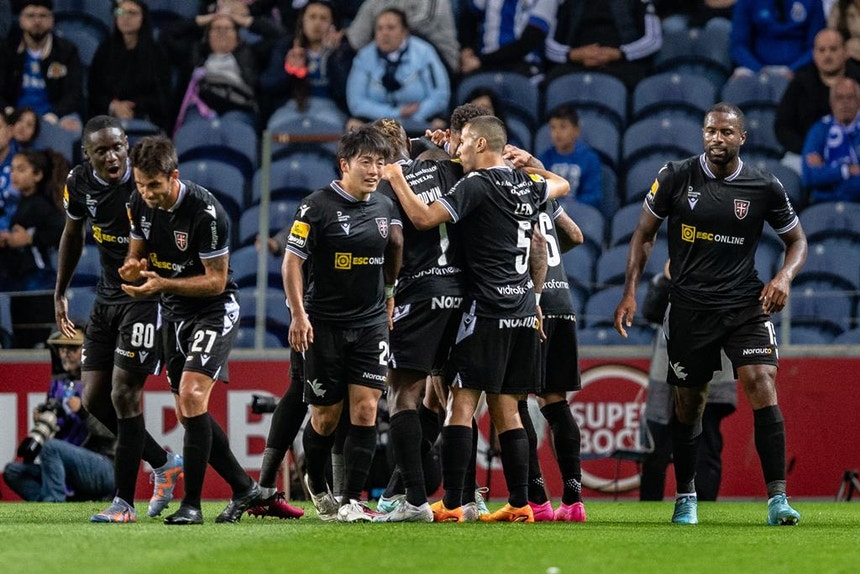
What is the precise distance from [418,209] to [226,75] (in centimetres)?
829

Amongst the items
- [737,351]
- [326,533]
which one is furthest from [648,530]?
[326,533]

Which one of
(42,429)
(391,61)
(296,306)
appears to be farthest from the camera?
(391,61)

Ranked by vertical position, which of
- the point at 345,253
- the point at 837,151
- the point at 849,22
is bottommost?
the point at 345,253

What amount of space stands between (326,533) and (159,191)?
2.05m

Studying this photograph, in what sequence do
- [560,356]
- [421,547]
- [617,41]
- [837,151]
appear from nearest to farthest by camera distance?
1. [421,547]
2. [560,356]
3. [837,151]
4. [617,41]

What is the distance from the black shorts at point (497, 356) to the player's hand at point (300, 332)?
99 centimetres

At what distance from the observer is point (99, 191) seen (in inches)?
356

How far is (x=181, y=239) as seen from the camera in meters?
8.23

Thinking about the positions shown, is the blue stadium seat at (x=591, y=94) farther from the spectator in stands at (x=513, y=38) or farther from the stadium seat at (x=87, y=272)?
the stadium seat at (x=87, y=272)

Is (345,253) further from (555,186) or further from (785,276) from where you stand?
(785,276)

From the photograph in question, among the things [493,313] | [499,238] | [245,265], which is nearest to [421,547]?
[493,313]

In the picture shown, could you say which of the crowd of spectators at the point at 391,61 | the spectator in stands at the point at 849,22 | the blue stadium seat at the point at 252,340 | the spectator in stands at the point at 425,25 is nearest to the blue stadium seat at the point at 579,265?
the crowd of spectators at the point at 391,61

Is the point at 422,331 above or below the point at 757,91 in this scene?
below

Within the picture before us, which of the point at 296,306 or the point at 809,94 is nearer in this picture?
the point at 296,306
